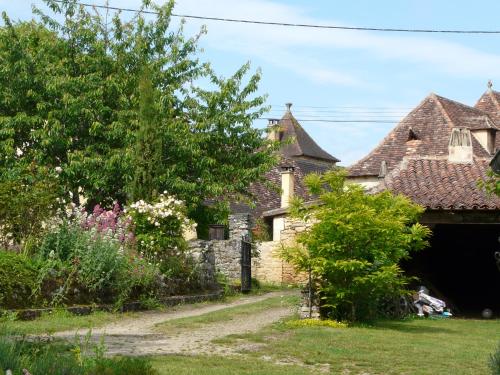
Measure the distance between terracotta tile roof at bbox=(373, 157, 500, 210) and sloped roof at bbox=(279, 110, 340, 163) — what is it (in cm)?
3981

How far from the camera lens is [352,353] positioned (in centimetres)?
1162

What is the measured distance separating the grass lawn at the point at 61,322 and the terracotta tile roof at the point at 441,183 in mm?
7341

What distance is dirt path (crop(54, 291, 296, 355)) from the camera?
38.0 ft

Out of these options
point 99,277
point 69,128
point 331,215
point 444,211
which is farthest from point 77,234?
point 69,128

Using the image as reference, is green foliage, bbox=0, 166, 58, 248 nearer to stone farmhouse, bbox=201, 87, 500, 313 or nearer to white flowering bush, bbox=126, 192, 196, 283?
white flowering bush, bbox=126, 192, 196, 283

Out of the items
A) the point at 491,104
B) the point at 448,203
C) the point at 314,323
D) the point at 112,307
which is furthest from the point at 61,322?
the point at 491,104

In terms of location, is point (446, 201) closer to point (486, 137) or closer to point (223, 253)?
point (223, 253)

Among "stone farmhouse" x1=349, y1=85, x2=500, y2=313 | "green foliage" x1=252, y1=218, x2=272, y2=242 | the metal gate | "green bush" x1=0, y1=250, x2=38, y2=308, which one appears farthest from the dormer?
"green bush" x1=0, y1=250, x2=38, y2=308

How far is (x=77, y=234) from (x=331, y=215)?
17.6 feet

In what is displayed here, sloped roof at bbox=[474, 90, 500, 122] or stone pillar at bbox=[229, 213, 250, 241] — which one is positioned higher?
sloped roof at bbox=[474, 90, 500, 122]

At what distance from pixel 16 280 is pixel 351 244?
19.5 ft

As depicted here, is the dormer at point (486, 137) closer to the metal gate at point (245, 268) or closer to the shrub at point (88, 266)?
the metal gate at point (245, 268)

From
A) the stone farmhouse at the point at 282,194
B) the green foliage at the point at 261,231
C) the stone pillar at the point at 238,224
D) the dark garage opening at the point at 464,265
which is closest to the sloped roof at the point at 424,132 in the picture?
the stone farmhouse at the point at 282,194

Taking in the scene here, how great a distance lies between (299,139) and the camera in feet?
213
